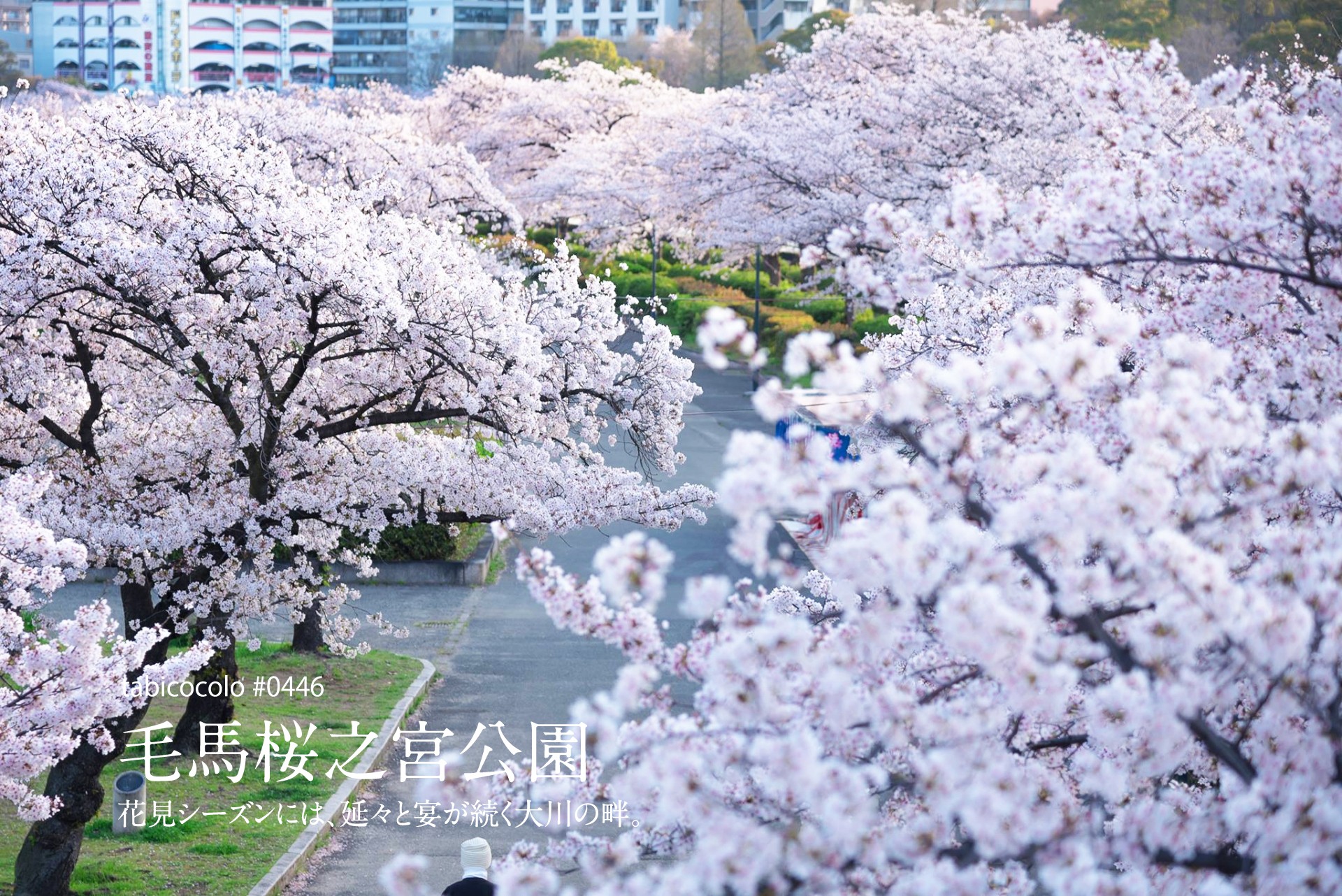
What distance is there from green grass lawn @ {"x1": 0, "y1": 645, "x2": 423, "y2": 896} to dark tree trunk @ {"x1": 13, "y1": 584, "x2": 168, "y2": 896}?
284 mm

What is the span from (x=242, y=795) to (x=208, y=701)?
111 centimetres

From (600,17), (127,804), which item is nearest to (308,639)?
(127,804)

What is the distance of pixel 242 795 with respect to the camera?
11172 mm

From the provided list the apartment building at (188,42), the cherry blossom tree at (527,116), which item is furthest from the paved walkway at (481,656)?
the apartment building at (188,42)

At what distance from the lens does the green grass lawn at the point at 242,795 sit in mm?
9523

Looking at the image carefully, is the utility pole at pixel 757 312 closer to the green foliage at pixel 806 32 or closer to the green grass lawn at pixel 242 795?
the green grass lawn at pixel 242 795

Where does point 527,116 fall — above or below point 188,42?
below

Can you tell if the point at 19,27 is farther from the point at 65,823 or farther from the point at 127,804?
the point at 65,823

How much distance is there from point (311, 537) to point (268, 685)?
3.95 meters

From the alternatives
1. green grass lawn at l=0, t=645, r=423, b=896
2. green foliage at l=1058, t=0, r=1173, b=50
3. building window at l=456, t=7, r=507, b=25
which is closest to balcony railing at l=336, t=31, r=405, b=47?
building window at l=456, t=7, r=507, b=25

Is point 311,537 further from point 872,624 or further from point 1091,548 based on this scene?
point 872,624

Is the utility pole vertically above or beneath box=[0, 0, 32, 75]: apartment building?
beneath

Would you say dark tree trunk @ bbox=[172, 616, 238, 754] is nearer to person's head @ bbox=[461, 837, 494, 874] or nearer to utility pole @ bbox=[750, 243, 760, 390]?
person's head @ bbox=[461, 837, 494, 874]

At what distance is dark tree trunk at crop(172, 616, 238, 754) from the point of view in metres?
11.8
